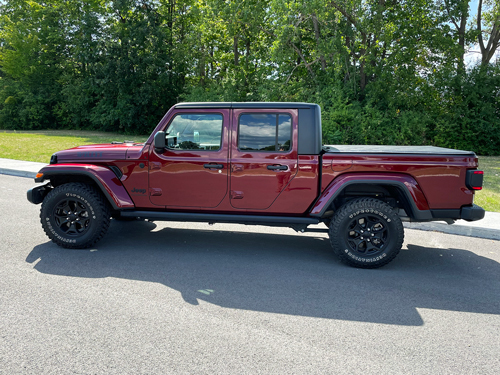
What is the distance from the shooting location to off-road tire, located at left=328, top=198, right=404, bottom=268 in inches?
196

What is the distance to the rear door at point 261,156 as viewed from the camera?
17.1 feet

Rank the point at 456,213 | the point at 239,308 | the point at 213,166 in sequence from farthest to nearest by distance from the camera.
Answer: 1. the point at 213,166
2. the point at 456,213
3. the point at 239,308

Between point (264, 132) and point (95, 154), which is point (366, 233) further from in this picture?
point (95, 154)

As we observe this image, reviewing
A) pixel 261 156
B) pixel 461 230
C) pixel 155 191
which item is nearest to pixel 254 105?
pixel 261 156

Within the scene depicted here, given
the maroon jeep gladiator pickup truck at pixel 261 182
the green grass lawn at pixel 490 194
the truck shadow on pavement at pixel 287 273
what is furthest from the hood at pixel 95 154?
the green grass lawn at pixel 490 194

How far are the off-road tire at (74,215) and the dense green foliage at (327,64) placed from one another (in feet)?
58.2

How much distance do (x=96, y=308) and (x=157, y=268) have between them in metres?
1.16

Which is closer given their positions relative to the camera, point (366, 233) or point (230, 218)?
point (366, 233)

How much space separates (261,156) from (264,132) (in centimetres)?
32

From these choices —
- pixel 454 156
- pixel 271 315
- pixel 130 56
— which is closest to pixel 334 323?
pixel 271 315

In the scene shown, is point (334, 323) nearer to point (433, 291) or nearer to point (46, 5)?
point (433, 291)

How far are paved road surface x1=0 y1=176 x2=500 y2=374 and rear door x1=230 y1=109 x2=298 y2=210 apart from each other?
83 cm

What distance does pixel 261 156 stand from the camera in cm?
525

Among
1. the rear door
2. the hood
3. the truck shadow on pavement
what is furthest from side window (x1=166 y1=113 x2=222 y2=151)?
the truck shadow on pavement
